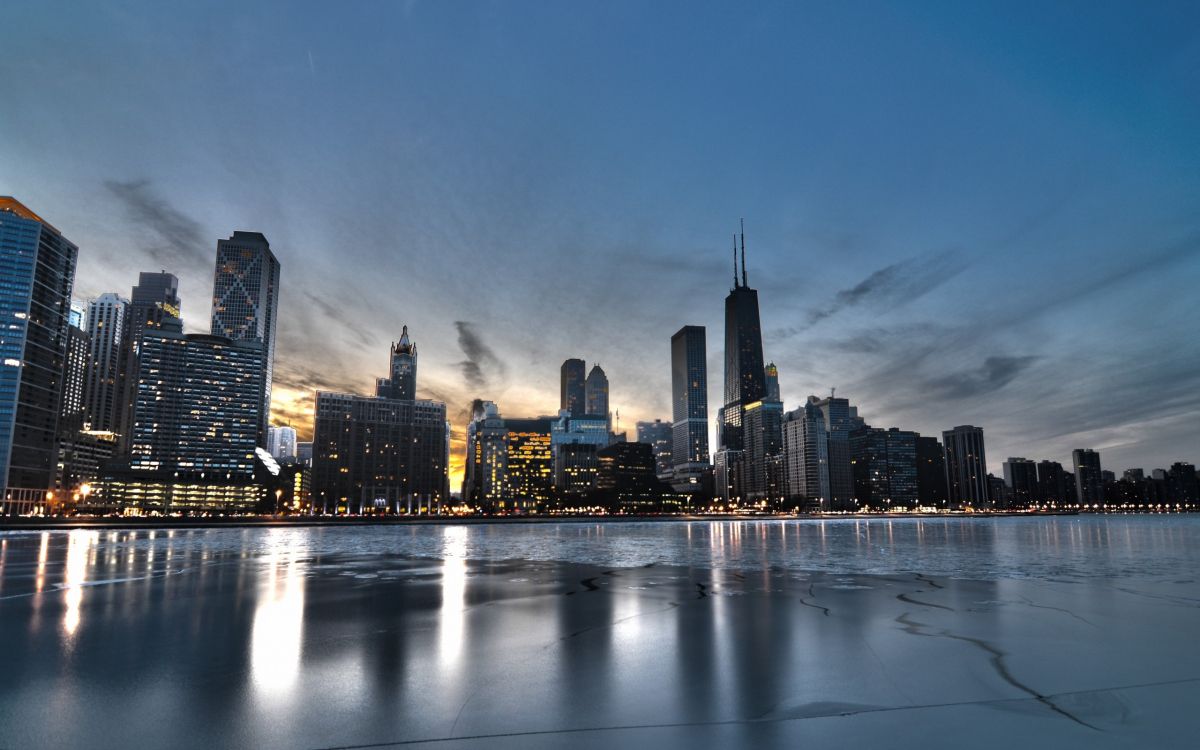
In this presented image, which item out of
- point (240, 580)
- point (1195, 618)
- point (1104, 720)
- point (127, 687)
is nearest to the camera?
point (1104, 720)

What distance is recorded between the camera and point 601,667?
11.8m

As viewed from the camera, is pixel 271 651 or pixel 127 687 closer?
pixel 127 687

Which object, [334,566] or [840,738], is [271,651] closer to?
[840,738]

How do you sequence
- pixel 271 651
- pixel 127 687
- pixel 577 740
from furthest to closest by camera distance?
1. pixel 271 651
2. pixel 127 687
3. pixel 577 740

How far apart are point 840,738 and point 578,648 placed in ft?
21.6

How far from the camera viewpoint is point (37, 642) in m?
14.3

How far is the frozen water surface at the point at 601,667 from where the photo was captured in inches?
326

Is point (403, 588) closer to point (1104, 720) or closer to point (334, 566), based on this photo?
point (334, 566)

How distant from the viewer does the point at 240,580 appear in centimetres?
2777

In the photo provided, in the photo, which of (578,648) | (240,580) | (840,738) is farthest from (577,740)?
(240,580)

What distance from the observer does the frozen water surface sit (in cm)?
828

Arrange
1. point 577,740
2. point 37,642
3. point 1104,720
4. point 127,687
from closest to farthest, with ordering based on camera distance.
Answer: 1. point 577,740
2. point 1104,720
3. point 127,687
4. point 37,642

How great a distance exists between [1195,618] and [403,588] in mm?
24240

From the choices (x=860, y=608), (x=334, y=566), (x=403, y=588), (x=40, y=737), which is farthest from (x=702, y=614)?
(x=334, y=566)
